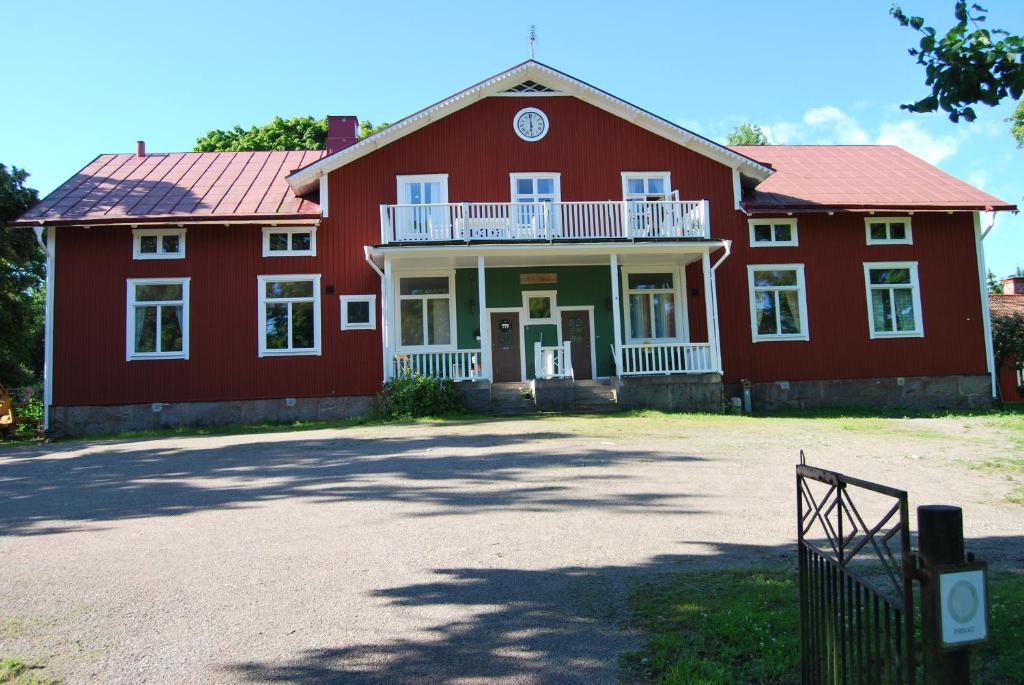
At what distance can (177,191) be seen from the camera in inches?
751

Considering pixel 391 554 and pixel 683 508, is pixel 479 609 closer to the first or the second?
pixel 391 554

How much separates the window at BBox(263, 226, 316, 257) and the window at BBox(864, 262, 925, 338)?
1412cm

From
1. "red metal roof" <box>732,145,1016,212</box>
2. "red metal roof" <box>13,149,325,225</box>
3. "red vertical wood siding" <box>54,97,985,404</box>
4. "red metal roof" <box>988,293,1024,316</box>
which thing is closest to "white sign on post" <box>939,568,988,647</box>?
"red vertical wood siding" <box>54,97,985,404</box>

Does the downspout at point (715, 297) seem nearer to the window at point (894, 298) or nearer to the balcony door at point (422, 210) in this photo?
the window at point (894, 298)

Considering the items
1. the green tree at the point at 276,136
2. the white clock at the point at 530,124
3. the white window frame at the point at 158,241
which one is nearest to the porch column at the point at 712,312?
the white clock at the point at 530,124

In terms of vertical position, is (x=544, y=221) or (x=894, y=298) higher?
(x=544, y=221)

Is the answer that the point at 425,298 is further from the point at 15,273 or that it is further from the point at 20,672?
the point at 20,672

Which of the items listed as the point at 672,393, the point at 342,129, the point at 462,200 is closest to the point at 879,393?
the point at 672,393

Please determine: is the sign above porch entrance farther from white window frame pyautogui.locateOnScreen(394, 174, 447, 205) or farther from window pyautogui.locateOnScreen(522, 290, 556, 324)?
white window frame pyautogui.locateOnScreen(394, 174, 447, 205)

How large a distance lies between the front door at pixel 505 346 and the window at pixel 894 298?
9144 millimetres

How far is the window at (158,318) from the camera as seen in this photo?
697 inches

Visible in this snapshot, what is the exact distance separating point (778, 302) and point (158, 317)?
15270mm

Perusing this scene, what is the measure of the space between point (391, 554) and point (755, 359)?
1505 cm

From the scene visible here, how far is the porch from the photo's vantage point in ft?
58.5
